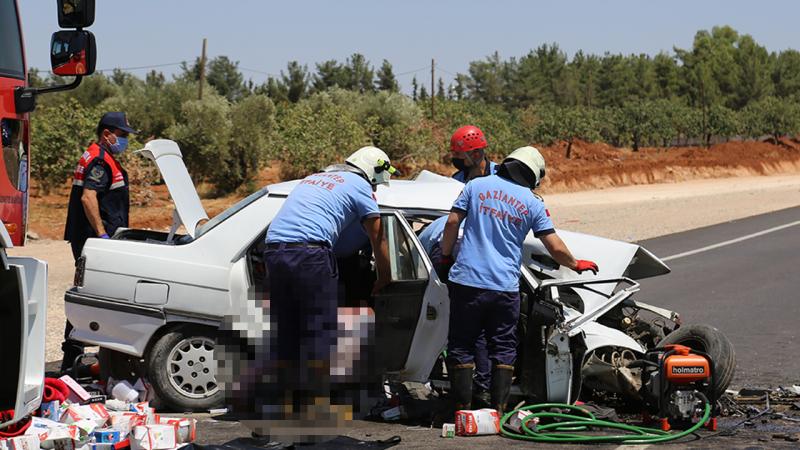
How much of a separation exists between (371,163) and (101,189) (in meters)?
3.02

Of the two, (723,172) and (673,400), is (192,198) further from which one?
(723,172)

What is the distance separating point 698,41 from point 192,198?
339 ft

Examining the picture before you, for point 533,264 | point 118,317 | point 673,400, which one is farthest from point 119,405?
point 673,400

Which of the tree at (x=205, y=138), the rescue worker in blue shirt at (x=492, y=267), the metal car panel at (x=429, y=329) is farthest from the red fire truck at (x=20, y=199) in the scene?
the tree at (x=205, y=138)

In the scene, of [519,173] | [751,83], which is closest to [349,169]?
[519,173]

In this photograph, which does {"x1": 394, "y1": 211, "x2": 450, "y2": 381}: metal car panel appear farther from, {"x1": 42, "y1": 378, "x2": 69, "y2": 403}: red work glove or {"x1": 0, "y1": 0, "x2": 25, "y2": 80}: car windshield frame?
{"x1": 0, "y1": 0, "x2": 25, "y2": 80}: car windshield frame

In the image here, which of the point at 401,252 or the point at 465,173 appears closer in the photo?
the point at 401,252

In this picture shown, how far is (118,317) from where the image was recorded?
7480 millimetres

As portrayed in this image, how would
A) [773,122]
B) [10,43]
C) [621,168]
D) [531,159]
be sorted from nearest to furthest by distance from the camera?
[10,43] → [531,159] → [621,168] → [773,122]

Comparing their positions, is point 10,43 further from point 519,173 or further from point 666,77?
point 666,77

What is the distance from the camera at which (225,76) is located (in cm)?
8112

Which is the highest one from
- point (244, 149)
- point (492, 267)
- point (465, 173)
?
point (244, 149)

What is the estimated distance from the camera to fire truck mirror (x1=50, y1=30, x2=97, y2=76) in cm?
627

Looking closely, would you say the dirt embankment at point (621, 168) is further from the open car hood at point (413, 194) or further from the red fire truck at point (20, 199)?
the red fire truck at point (20, 199)
